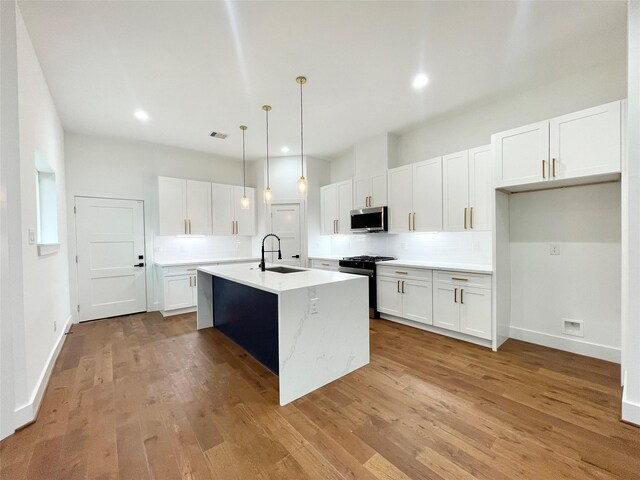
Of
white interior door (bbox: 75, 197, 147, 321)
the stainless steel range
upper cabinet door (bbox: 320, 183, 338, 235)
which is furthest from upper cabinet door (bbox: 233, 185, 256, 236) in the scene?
the stainless steel range

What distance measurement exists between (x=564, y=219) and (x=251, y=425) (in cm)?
368

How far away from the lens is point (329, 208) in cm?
561

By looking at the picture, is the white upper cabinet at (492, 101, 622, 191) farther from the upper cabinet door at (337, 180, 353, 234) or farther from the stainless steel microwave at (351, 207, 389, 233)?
the upper cabinet door at (337, 180, 353, 234)

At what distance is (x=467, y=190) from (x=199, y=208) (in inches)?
177

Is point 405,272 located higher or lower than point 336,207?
lower

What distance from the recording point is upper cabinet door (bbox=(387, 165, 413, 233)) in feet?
13.8

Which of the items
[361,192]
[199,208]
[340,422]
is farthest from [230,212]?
[340,422]

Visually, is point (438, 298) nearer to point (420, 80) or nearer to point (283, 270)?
point (283, 270)

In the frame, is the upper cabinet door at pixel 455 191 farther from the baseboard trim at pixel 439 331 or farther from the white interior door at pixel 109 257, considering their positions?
the white interior door at pixel 109 257

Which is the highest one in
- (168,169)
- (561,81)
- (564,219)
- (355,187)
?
(561,81)

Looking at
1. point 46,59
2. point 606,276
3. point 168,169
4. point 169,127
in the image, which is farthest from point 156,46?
point 606,276

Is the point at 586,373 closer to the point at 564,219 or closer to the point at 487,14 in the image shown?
the point at 564,219

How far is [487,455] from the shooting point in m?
1.64

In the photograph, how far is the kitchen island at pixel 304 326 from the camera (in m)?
2.23
